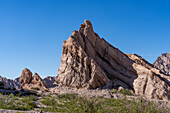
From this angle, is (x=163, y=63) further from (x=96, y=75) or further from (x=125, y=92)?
(x=96, y=75)

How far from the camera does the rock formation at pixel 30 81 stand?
3481 centimetres

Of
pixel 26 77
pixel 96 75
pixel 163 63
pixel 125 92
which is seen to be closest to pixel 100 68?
pixel 96 75

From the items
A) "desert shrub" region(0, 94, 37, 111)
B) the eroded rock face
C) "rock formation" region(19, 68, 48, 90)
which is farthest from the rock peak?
"desert shrub" region(0, 94, 37, 111)

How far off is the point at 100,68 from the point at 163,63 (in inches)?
4486

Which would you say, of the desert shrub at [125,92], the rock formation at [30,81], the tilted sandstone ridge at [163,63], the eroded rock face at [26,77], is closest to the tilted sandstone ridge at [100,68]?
the desert shrub at [125,92]

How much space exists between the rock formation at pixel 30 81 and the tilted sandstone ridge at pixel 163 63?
111 meters

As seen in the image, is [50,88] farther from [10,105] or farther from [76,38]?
[10,105]

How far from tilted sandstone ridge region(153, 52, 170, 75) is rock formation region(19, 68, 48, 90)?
111011 mm

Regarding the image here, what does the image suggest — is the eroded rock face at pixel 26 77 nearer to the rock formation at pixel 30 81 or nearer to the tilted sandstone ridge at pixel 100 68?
A: the rock formation at pixel 30 81

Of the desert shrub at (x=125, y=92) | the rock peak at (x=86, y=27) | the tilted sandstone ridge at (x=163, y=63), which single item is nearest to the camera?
the desert shrub at (x=125, y=92)

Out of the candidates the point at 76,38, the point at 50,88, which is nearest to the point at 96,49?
the point at 76,38

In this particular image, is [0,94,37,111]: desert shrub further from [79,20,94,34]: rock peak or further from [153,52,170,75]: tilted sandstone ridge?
[153,52,170,75]: tilted sandstone ridge

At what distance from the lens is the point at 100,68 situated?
111 feet

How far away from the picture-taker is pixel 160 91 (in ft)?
91.1
